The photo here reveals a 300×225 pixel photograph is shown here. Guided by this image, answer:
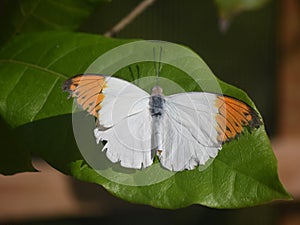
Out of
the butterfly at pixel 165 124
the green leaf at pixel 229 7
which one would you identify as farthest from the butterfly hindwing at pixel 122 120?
the green leaf at pixel 229 7

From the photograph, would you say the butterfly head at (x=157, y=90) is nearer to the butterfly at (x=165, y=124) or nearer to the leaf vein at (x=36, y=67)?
the butterfly at (x=165, y=124)

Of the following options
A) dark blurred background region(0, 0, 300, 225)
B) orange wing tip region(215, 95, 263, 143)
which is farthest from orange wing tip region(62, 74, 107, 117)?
dark blurred background region(0, 0, 300, 225)

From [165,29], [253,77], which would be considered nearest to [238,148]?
[165,29]

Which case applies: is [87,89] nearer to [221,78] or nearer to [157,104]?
[157,104]

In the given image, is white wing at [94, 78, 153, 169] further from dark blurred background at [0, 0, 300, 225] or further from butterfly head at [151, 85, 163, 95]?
dark blurred background at [0, 0, 300, 225]

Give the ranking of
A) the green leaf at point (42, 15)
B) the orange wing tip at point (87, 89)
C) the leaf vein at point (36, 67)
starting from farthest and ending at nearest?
the green leaf at point (42, 15), the leaf vein at point (36, 67), the orange wing tip at point (87, 89)

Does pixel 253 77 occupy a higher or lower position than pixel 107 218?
higher

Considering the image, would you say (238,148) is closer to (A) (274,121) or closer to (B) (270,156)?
(B) (270,156)
